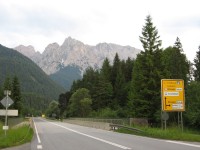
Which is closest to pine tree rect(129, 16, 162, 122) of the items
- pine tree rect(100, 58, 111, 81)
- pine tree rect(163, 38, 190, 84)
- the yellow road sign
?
pine tree rect(163, 38, 190, 84)

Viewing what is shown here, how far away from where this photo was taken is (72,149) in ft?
57.7

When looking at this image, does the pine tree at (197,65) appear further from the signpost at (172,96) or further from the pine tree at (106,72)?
the signpost at (172,96)

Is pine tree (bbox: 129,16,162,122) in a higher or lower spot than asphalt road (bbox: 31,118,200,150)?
higher

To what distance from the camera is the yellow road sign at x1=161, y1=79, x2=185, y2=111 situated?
3378 cm

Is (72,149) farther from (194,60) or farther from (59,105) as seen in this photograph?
(59,105)

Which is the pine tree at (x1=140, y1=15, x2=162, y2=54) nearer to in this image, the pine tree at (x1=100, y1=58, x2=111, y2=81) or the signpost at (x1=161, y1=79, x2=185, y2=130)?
the signpost at (x1=161, y1=79, x2=185, y2=130)

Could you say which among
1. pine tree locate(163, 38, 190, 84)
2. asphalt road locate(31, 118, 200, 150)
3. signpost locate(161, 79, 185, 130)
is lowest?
asphalt road locate(31, 118, 200, 150)

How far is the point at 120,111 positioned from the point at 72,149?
75042 mm

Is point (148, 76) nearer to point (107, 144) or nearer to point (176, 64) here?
point (176, 64)

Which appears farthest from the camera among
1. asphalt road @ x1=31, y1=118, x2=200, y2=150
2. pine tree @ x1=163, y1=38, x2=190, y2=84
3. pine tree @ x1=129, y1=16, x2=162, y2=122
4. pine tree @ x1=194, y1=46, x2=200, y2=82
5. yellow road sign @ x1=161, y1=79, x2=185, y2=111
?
pine tree @ x1=194, y1=46, x2=200, y2=82

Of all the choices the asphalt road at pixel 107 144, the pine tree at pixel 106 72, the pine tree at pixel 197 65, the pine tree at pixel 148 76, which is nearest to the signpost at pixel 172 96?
the asphalt road at pixel 107 144

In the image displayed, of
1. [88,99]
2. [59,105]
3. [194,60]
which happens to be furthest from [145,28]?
[59,105]

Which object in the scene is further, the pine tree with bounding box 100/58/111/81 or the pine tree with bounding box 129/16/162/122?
the pine tree with bounding box 100/58/111/81

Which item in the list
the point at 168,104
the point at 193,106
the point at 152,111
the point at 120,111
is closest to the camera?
the point at 168,104
